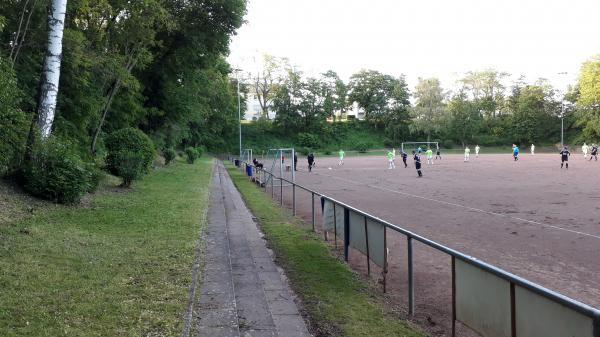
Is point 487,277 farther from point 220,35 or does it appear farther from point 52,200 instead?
point 220,35

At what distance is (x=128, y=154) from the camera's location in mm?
18219

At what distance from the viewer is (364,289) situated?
22.1 ft

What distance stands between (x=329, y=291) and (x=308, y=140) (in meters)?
86.3

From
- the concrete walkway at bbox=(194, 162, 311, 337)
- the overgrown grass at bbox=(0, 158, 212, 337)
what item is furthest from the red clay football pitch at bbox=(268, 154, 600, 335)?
the overgrown grass at bbox=(0, 158, 212, 337)

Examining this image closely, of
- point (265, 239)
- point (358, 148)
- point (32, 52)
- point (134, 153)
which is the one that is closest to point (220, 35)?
Result: point (134, 153)

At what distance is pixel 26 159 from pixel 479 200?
1432 centimetres

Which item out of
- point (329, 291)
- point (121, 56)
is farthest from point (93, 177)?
point (329, 291)

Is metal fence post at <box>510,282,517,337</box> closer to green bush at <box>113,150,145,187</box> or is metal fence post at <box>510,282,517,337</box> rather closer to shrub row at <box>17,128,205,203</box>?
shrub row at <box>17,128,205,203</box>

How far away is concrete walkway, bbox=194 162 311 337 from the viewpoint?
5008 millimetres

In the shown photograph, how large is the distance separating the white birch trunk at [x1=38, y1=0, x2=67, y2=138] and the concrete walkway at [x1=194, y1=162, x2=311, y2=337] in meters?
6.02

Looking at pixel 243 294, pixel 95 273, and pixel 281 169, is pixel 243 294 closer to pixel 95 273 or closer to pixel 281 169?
pixel 95 273

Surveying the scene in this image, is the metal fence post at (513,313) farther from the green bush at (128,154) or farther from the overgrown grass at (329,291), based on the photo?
the green bush at (128,154)

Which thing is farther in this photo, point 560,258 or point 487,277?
point 560,258

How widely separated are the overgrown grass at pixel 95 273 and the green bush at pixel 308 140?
80.2m
